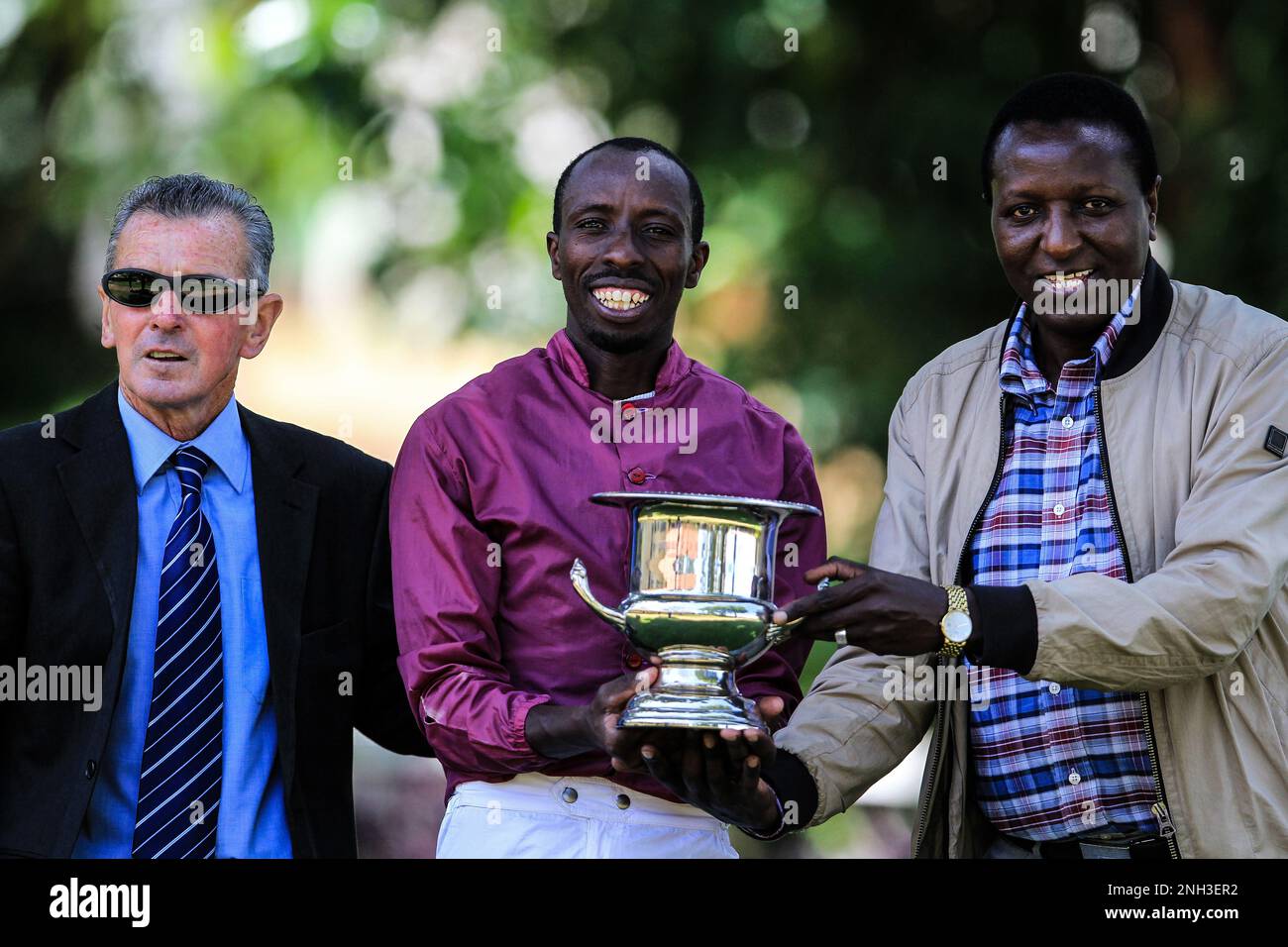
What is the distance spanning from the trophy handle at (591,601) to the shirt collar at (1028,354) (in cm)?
111

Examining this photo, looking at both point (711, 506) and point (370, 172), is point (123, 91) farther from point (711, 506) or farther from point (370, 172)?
point (711, 506)

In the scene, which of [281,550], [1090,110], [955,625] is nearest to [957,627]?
[955,625]

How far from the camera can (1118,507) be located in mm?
4355

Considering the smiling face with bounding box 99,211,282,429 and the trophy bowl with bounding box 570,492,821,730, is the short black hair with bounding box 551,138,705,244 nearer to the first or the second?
the smiling face with bounding box 99,211,282,429

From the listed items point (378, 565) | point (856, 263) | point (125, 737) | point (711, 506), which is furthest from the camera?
point (856, 263)

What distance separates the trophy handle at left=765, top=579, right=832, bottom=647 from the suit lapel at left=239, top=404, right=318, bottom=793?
106 cm

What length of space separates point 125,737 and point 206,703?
7.0 inches

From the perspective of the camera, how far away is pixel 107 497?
14.7 ft

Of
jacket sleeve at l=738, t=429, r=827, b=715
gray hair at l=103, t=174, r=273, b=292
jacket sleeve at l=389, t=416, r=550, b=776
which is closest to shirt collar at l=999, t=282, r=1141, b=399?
jacket sleeve at l=738, t=429, r=827, b=715

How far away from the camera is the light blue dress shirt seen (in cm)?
432

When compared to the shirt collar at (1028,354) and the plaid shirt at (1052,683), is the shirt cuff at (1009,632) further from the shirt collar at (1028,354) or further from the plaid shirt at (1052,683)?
the shirt collar at (1028,354)

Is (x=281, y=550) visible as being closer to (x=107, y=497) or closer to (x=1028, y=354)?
(x=107, y=497)

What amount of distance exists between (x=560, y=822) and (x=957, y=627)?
Result: 0.92 metres

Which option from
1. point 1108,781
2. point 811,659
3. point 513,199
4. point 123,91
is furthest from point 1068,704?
point 123,91
